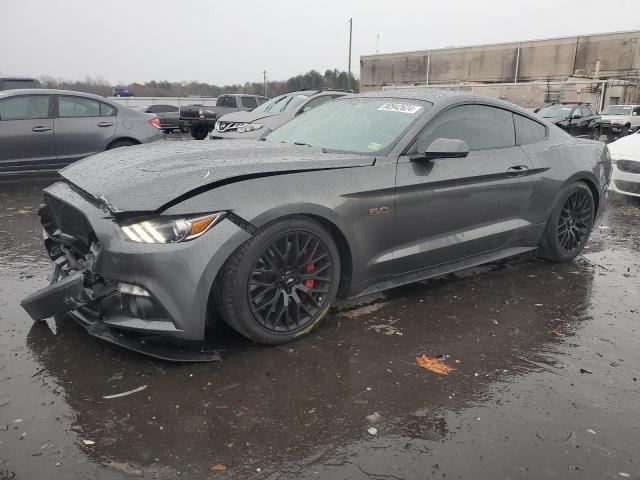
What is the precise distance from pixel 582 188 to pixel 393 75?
72.0m

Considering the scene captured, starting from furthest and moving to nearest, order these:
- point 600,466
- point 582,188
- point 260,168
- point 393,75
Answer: point 393,75
point 582,188
point 260,168
point 600,466

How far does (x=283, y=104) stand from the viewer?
10.3 meters

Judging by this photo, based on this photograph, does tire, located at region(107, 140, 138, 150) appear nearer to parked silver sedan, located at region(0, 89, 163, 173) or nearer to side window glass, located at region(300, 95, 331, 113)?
parked silver sedan, located at region(0, 89, 163, 173)

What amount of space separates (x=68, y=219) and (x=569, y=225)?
Answer: 4.19 metres

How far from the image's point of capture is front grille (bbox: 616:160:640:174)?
734 cm

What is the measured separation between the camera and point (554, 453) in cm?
220

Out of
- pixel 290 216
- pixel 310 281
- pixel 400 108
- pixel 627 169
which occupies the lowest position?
pixel 310 281

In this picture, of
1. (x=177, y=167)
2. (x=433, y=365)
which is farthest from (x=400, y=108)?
(x=433, y=365)

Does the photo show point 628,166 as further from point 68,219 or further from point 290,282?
point 68,219

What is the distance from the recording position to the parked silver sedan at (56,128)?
7434mm

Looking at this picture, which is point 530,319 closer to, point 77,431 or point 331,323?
point 331,323

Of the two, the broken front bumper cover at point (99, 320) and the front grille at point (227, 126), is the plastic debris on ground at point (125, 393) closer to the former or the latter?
the broken front bumper cover at point (99, 320)

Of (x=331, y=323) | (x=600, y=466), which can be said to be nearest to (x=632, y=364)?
(x=600, y=466)

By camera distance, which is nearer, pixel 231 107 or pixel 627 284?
pixel 627 284
